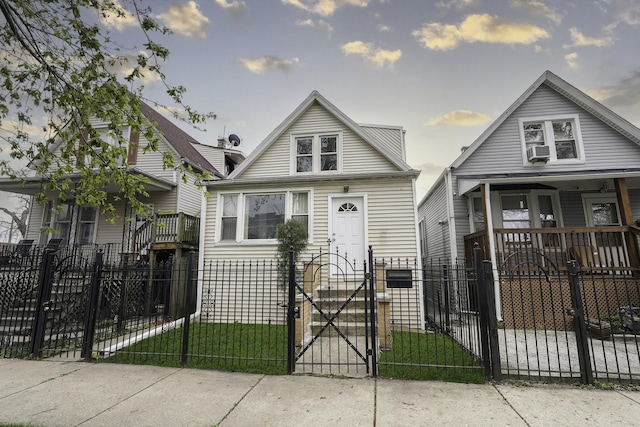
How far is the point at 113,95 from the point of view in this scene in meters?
4.83

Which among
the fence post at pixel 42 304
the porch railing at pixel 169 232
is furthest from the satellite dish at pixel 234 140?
the fence post at pixel 42 304

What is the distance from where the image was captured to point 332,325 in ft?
16.0

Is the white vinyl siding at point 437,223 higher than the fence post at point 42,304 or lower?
higher

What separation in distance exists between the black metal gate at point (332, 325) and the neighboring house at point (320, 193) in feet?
3.84

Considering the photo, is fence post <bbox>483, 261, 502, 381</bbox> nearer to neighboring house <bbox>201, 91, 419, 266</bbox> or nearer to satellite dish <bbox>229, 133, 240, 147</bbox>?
neighboring house <bbox>201, 91, 419, 266</bbox>

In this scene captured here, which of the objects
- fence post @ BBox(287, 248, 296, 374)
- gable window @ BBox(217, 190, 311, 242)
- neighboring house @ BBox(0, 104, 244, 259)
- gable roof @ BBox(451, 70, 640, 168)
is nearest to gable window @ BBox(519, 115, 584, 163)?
gable roof @ BBox(451, 70, 640, 168)

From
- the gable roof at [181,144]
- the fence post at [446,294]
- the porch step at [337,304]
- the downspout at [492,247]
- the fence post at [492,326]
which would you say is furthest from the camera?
the gable roof at [181,144]

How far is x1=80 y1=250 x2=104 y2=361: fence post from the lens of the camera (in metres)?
5.39

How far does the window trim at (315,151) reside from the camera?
9664 millimetres

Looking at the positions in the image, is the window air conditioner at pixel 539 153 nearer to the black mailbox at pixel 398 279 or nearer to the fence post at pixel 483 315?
the black mailbox at pixel 398 279

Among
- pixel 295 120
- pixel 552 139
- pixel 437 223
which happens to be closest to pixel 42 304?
pixel 295 120

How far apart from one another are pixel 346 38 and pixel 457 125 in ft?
23.3

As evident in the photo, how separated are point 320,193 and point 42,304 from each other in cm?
684

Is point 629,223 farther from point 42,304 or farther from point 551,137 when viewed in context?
point 42,304
